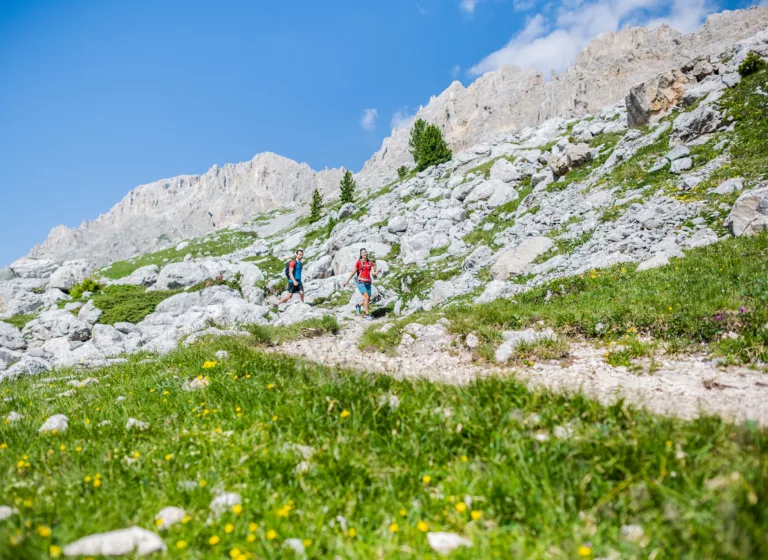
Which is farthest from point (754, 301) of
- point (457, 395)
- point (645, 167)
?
point (645, 167)

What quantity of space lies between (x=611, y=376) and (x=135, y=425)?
724 cm

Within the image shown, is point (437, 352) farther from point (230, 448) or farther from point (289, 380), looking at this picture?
point (230, 448)

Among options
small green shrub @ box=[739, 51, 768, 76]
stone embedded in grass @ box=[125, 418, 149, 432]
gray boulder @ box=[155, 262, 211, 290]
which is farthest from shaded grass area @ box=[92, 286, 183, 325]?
small green shrub @ box=[739, 51, 768, 76]

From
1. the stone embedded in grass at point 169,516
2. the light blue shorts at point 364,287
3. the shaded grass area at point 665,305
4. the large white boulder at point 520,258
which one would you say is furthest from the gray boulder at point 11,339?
the large white boulder at point 520,258

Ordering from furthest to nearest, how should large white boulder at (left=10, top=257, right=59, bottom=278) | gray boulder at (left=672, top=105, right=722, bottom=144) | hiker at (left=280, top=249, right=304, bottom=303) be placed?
large white boulder at (left=10, top=257, right=59, bottom=278)
gray boulder at (left=672, top=105, right=722, bottom=144)
hiker at (left=280, top=249, right=304, bottom=303)

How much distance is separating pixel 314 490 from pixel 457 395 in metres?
1.91

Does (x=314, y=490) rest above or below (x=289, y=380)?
below

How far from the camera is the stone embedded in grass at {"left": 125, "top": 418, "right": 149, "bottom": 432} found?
510cm

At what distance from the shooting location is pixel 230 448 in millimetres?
4227

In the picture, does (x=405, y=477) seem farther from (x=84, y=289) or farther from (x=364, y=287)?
(x=84, y=289)

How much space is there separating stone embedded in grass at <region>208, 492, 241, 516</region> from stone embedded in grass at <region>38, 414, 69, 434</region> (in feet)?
11.5

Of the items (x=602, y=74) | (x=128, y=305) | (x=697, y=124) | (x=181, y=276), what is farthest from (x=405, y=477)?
(x=602, y=74)

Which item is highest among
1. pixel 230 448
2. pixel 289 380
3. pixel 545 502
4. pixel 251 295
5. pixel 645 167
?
pixel 645 167

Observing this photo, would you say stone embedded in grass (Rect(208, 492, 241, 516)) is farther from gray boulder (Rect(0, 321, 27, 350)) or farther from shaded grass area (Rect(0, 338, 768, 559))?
gray boulder (Rect(0, 321, 27, 350))
